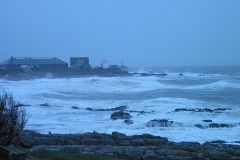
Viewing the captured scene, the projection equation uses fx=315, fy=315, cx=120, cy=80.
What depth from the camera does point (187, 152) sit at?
11.0 meters

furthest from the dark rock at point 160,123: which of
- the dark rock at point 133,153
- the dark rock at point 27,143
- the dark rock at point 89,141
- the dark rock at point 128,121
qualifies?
the dark rock at point 27,143

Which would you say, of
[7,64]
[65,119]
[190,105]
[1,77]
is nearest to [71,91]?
[190,105]

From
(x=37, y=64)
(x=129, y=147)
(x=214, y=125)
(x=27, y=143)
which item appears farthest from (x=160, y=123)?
(x=37, y=64)

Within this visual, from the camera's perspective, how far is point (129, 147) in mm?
11602

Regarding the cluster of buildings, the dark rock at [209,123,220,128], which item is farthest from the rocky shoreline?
the cluster of buildings

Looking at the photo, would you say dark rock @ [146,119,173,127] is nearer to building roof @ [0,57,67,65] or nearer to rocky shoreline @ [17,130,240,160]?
rocky shoreline @ [17,130,240,160]

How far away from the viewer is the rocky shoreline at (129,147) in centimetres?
1083

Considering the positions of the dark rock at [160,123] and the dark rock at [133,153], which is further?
the dark rock at [160,123]

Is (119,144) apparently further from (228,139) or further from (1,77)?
(1,77)

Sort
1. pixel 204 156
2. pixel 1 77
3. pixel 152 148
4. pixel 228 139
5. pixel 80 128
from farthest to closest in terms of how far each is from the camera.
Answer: pixel 1 77 < pixel 80 128 < pixel 228 139 < pixel 152 148 < pixel 204 156

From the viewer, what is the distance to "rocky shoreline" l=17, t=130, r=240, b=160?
10828mm

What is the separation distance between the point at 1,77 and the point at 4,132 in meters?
52.4

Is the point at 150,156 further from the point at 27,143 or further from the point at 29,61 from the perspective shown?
the point at 29,61

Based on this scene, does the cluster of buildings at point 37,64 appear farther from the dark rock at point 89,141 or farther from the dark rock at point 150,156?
the dark rock at point 150,156
